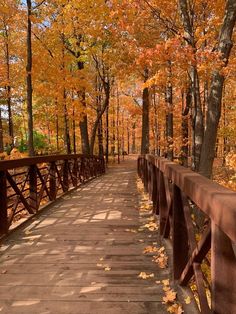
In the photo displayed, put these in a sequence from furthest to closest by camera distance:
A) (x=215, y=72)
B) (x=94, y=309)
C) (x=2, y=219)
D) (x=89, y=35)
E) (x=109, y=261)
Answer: (x=89, y=35) → (x=215, y=72) → (x=2, y=219) → (x=109, y=261) → (x=94, y=309)

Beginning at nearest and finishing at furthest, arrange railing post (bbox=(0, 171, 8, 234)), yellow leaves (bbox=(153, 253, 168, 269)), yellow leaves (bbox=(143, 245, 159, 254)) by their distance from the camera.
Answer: yellow leaves (bbox=(153, 253, 168, 269)) → yellow leaves (bbox=(143, 245, 159, 254)) → railing post (bbox=(0, 171, 8, 234))

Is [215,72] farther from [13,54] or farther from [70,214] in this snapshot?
[13,54]

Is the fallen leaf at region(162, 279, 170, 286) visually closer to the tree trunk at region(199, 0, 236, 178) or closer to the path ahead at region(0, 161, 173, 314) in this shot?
the path ahead at region(0, 161, 173, 314)

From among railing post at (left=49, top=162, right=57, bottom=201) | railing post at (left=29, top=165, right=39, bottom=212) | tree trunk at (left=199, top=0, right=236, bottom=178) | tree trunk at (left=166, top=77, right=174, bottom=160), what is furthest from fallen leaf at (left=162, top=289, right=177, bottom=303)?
tree trunk at (left=166, top=77, right=174, bottom=160)

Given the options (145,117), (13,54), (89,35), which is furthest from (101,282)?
(13,54)

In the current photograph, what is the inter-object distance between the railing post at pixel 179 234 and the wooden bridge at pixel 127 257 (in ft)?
0.03

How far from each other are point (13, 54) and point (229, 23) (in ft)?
68.8

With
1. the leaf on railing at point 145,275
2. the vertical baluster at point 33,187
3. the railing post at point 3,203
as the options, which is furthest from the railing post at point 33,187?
the leaf on railing at point 145,275

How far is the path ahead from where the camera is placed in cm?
368

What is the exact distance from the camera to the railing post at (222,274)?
1986mm

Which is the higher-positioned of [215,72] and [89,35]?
[89,35]

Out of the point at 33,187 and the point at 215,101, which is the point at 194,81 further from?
the point at 33,187

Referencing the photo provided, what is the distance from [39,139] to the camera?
34.1m

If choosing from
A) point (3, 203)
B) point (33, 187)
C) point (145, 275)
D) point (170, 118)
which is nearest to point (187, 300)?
point (145, 275)
